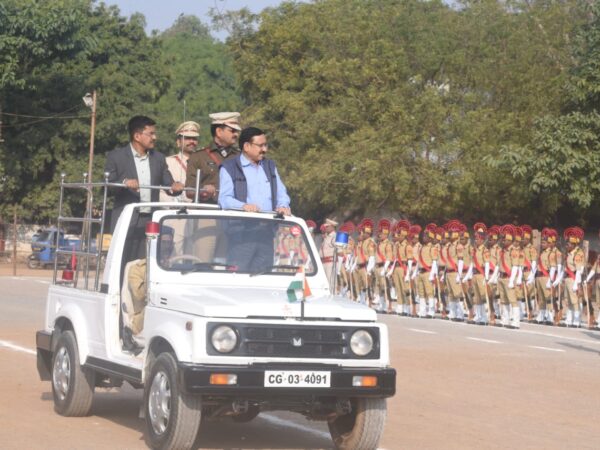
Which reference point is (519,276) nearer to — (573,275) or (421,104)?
(573,275)

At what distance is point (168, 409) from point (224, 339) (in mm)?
645

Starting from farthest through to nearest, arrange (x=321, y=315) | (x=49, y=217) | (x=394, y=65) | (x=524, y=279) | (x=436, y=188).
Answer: (x=49, y=217) < (x=394, y=65) < (x=436, y=188) < (x=524, y=279) < (x=321, y=315)

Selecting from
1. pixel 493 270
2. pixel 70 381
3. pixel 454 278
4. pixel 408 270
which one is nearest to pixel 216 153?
pixel 70 381

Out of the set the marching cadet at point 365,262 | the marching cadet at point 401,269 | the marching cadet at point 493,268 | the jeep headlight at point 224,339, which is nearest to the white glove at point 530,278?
the marching cadet at point 493,268

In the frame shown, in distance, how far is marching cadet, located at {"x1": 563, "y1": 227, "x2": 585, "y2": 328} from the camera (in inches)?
1085

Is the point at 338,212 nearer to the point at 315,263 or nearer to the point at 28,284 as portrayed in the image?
the point at 28,284

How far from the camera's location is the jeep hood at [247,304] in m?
9.41

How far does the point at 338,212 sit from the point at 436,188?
834cm

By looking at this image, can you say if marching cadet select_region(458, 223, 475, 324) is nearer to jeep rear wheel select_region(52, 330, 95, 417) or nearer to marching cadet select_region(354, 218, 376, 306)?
marching cadet select_region(354, 218, 376, 306)

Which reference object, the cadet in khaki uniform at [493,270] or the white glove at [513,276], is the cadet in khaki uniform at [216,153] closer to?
the white glove at [513,276]

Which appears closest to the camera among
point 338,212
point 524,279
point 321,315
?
point 321,315

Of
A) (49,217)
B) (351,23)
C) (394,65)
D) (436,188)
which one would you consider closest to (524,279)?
(436,188)

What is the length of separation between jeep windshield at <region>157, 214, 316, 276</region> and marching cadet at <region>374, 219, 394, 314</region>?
20.7 m

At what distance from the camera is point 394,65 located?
4391cm
